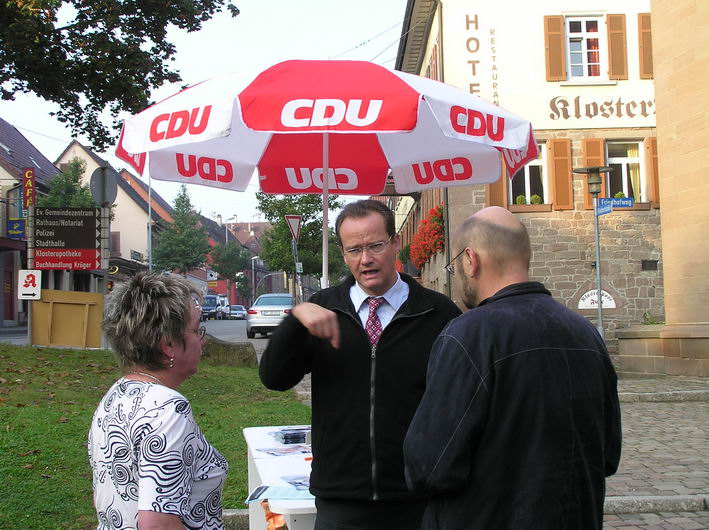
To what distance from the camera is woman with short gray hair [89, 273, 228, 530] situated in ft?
7.28

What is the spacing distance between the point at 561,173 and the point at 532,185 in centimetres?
87

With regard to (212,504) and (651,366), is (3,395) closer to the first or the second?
(212,504)

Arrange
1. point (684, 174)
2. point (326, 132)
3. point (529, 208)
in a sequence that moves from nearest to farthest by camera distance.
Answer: point (326, 132)
point (684, 174)
point (529, 208)

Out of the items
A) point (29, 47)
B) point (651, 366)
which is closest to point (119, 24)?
point (29, 47)

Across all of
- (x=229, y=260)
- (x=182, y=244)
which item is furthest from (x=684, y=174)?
(x=229, y=260)

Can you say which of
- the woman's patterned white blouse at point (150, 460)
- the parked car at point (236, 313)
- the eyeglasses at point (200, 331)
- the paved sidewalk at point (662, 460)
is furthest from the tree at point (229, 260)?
the woman's patterned white blouse at point (150, 460)

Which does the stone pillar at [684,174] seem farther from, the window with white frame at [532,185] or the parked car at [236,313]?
the parked car at [236,313]

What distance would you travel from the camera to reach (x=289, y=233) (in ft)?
134

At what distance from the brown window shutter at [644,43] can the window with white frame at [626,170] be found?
6.81 ft

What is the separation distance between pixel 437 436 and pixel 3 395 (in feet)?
27.6

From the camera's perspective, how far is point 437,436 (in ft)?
7.11

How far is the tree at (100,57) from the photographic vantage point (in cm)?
1382

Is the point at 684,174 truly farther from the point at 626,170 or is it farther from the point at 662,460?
the point at 626,170

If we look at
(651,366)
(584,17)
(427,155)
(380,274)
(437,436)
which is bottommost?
(651,366)
